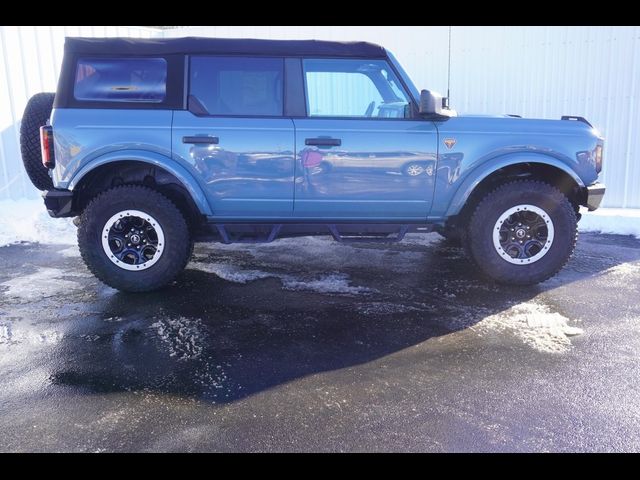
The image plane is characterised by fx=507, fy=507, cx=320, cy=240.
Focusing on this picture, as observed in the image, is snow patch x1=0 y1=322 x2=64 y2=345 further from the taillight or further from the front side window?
the front side window

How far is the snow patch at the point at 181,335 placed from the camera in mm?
3268

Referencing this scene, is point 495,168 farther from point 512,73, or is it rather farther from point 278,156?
point 512,73

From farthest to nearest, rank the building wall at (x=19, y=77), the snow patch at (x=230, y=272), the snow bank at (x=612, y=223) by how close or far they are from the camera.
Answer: the building wall at (x=19, y=77)
the snow bank at (x=612, y=223)
the snow patch at (x=230, y=272)

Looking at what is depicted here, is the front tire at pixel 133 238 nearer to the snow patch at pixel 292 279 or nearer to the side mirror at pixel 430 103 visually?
the snow patch at pixel 292 279

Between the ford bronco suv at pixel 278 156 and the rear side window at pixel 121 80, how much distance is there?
1cm

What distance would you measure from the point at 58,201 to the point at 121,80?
1.14 meters

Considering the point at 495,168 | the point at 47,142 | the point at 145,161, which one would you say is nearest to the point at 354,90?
the point at 495,168

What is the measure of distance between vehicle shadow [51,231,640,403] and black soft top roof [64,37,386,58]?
2.02 metres

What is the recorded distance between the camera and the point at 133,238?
173 inches

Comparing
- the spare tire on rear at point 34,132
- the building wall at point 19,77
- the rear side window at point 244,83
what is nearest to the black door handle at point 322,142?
the rear side window at point 244,83

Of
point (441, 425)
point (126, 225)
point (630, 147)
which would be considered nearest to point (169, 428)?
point (441, 425)

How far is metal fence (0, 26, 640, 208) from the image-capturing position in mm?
7781

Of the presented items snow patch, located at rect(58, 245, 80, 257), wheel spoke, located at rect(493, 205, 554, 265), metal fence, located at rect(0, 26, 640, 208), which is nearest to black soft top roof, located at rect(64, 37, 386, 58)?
wheel spoke, located at rect(493, 205, 554, 265)

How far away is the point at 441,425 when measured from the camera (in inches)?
96.8
